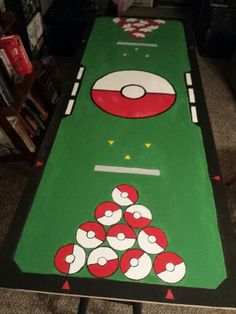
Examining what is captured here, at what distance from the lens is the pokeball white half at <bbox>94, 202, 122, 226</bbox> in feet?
3.55

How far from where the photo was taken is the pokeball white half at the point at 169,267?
948 millimetres

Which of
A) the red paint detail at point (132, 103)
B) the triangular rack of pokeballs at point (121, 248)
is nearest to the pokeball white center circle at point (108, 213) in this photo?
the triangular rack of pokeballs at point (121, 248)

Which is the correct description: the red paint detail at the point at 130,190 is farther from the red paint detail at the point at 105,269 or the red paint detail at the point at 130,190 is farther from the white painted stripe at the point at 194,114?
the white painted stripe at the point at 194,114

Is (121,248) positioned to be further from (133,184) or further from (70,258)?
(133,184)

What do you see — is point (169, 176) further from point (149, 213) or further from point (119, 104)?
point (119, 104)

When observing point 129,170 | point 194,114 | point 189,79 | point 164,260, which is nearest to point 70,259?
Result: point 164,260

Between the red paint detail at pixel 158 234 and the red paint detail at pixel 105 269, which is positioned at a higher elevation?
the red paint detail at pixel 158 234

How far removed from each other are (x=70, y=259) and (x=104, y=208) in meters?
0.23

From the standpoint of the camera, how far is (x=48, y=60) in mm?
2434

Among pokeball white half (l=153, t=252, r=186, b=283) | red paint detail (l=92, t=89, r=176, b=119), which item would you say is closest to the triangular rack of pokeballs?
pokeball white half (l=153, t=252, r=186, b=283)

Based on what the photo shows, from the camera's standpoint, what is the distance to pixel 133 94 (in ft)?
5.39

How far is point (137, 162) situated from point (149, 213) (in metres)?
0.27

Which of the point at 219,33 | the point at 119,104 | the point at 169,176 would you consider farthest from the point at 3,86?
the point at 219,33

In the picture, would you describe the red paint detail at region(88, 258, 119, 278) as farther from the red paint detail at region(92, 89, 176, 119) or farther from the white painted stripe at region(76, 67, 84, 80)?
the white painted stripe at region(76, 67, 84, 80)
